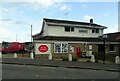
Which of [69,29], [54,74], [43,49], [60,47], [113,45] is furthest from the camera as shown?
[69,29]

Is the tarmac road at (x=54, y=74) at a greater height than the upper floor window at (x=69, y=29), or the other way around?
the upper floor window at (x=69, y=29)

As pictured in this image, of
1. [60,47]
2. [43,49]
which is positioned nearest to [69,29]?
[60,47]

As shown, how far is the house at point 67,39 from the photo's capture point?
4234 cm

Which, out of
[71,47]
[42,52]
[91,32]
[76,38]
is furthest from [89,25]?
[42,52]

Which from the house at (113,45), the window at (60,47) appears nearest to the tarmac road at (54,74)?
the window at (60,47)

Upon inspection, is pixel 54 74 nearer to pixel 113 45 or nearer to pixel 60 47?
pixel 60 47

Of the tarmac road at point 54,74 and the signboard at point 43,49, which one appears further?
the signboard at point 43,49

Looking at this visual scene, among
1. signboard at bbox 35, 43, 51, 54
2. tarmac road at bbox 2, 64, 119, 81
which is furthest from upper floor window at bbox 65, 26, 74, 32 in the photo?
tarmac road at bbox 2, 64, 119, 81

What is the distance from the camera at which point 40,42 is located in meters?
41.6

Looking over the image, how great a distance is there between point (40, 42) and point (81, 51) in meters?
6.88

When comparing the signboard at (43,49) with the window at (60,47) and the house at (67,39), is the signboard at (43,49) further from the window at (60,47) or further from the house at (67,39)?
the window at (60,47)

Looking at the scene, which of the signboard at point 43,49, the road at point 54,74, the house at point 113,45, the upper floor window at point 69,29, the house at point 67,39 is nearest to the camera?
the road at point 54,74

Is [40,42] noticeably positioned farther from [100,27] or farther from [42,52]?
[100,27]

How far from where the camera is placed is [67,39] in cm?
4453
